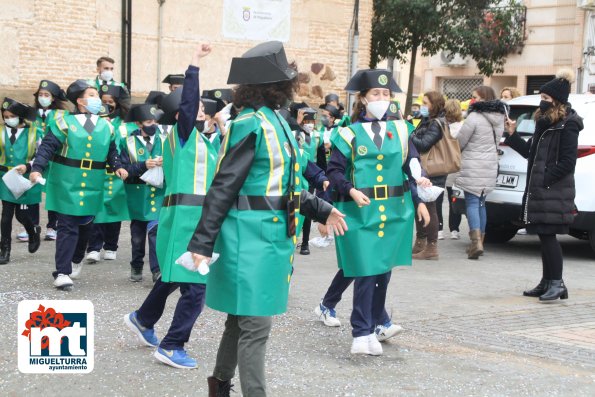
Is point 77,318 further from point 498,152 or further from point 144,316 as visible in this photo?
point 498,152

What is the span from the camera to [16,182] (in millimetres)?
9203

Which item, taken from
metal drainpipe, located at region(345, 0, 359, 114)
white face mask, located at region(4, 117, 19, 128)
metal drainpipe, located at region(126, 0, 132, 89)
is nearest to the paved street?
white face mask, located at region(4, 117, 19, 128)

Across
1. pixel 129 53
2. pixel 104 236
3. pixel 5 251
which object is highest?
pixel 129 53

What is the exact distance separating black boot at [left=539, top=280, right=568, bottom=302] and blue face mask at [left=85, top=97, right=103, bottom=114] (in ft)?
13.3

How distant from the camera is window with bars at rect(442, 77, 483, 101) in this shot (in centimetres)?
3866

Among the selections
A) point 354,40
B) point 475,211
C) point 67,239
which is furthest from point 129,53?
point 67,239

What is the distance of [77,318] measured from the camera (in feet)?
20.5

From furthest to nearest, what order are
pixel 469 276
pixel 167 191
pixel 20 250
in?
pixel 20 250 < pixel 469 276 < pixel 167 191

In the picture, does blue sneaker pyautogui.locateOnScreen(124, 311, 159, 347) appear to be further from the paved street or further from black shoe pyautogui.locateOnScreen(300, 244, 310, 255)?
black shoe pyautogui.locateOnScreen(300, 244, 310, 255)

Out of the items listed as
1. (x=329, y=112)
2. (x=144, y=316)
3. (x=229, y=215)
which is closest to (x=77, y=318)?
(x=144, y=316)

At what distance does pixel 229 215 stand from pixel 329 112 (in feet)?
25.5

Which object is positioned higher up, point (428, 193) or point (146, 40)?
point (146, 40)

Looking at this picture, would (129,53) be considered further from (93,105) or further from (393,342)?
(393,342)

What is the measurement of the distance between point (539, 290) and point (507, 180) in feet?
8.98
